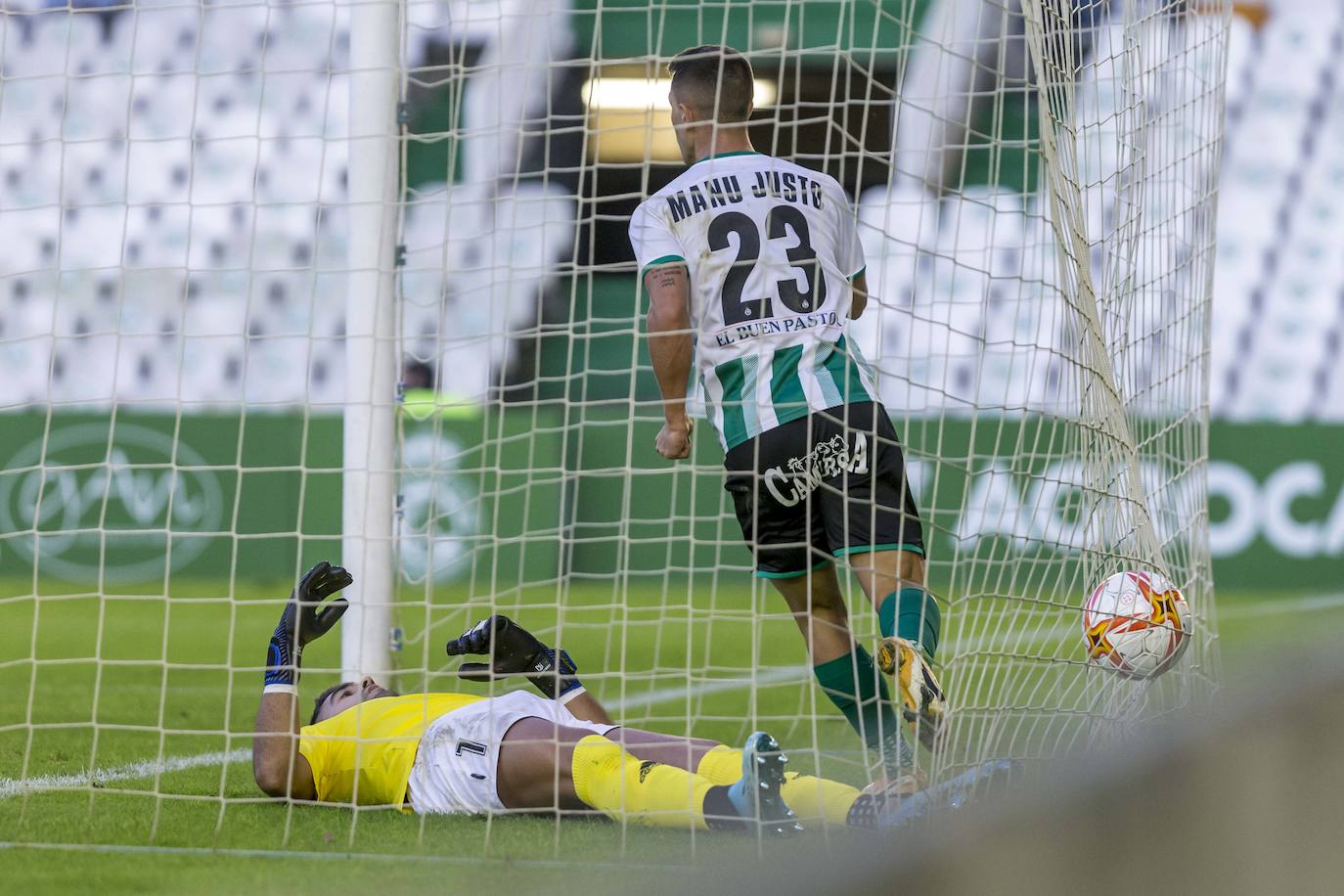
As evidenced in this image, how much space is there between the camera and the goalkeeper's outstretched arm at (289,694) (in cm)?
328

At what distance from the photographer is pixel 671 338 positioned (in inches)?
132

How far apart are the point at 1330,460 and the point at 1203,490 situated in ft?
21.5

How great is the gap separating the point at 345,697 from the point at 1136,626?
1875 millimetres

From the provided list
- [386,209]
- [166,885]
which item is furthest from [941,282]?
[166,885]

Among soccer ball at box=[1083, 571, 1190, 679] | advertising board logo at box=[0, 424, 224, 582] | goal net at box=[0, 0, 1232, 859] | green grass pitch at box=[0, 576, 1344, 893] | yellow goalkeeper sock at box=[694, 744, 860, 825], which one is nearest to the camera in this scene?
green grass pitch at box=[0, 576, 1344, 893]

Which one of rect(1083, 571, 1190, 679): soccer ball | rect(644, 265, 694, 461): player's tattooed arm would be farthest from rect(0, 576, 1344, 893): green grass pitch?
rect(644, 265, 694, 461): player's tattooed arm

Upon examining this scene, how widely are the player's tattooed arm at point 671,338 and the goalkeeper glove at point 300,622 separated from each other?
825 millimetres

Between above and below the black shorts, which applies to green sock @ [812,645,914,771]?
below

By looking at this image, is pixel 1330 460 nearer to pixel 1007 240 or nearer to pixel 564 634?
pixel 1007 240

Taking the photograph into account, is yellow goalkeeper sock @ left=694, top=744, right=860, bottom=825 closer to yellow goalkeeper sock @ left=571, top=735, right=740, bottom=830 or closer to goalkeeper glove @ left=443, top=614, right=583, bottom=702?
yellow goalkeeper sock @ left=571, top=735, right=740, bottom=830

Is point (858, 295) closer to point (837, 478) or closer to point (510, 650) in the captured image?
point (837, 478)

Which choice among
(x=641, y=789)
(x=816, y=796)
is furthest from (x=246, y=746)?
(x=816, y=796)

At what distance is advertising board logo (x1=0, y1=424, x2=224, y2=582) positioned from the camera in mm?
9406

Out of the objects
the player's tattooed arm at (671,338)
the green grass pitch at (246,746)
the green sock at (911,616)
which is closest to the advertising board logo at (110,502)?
the green grass pitch at (246,746)
